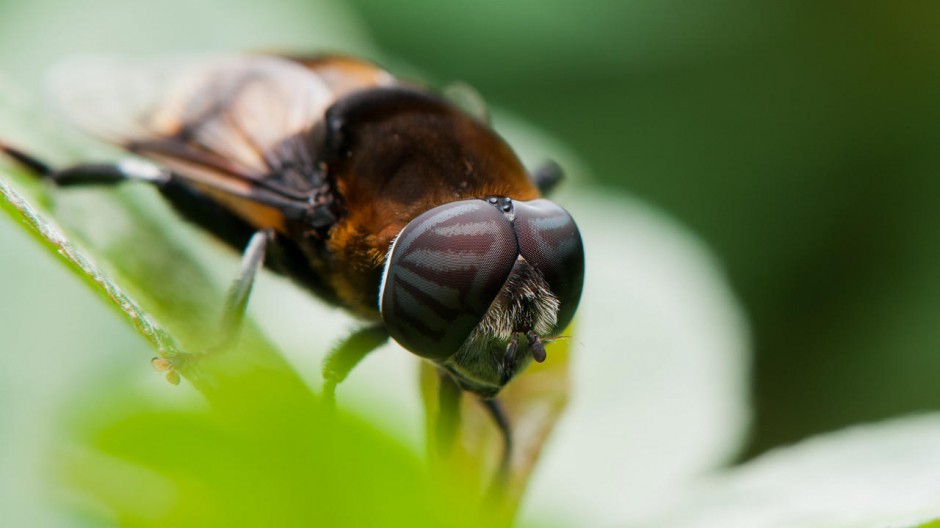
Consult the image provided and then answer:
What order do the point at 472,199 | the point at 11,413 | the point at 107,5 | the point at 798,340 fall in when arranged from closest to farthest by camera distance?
the point at 472,199 → the point at 11,413 → the point at 107,5 → the point at 798,340

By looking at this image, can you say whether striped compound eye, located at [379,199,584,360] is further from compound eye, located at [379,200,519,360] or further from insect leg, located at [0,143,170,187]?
insect leg, located at [0,143,170,187]

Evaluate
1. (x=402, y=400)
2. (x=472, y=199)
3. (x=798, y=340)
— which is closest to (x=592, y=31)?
(x=798, y=340)

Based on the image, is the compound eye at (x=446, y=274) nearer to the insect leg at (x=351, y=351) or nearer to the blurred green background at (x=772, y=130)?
the insect leg at (x=351, y=351)

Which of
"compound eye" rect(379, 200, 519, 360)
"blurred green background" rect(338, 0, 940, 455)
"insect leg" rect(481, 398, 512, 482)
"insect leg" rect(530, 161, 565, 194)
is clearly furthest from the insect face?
"blurred green background" rect(338, 0, 940, 455)

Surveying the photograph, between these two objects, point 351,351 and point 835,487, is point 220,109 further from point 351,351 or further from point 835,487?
point 835,487

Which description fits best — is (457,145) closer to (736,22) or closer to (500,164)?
(500,164)

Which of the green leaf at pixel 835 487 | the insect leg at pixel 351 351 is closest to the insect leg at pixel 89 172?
the insect leg at pixel 351 351
